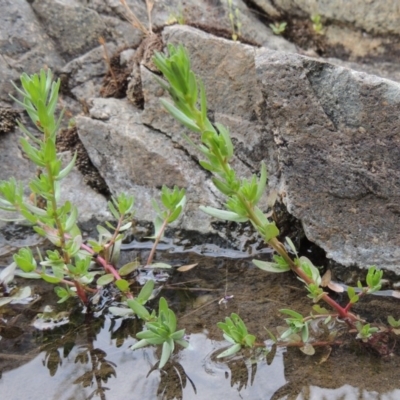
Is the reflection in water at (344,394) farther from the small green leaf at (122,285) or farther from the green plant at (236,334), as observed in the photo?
the small green leaf at (122,285)

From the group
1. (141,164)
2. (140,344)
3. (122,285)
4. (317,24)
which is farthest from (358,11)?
(140,344)

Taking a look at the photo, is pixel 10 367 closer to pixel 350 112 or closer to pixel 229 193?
pixel 229 193

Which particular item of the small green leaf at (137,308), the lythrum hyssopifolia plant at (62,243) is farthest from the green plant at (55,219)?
the small green leaf at (137,308)

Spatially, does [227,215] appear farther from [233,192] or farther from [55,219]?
[55,219]

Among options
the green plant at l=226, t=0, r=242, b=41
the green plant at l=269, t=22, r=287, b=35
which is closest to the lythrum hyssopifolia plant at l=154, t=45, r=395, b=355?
the green plant at l=226, t=0, r=242, b=41

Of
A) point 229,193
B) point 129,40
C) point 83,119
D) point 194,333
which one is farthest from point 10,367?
point 129,40

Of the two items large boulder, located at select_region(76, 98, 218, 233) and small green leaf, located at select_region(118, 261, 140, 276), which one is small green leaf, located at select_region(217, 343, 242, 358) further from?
large boulder, located at select_region(76, 98, 218, 233)
